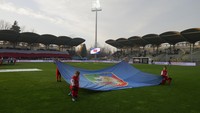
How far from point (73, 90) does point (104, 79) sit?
13.9ft

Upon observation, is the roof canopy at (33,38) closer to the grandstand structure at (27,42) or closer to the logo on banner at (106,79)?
the grandstand structure at (27,42)

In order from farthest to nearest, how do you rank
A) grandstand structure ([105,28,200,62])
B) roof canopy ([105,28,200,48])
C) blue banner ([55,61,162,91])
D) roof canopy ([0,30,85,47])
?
1. roof canopy ([0,30,85,47])
2. grandstand structure ([105,28,200,62])
3. roof canopy ([105,28,200,48])
4. blue banner ([55,61,162,91])

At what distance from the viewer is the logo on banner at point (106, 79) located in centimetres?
1227

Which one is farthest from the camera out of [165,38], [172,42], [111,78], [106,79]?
[172,42]

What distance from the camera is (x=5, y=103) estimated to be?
801cm

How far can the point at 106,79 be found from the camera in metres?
12.9

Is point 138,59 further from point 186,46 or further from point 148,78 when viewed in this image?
point 148,78

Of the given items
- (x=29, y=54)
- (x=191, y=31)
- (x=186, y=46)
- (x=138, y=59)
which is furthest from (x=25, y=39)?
(x=186, y=46)

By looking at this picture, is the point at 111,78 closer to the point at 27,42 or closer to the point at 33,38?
the point at 33,38

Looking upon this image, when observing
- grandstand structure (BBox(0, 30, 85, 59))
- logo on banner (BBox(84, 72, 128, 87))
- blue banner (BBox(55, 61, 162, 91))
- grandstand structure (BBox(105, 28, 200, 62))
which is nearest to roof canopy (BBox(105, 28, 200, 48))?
grandstand structure (BBox(105, 28, 200, 62))

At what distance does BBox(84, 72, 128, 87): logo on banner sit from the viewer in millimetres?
12267

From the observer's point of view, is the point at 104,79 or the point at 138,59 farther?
the point at 138,59

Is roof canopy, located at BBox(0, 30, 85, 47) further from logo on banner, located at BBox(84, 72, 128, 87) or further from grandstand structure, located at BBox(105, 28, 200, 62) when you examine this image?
logo on banner, located at BBox(84, 72, 128, 87)

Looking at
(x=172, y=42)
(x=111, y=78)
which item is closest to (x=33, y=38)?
(x=172, y=42)
